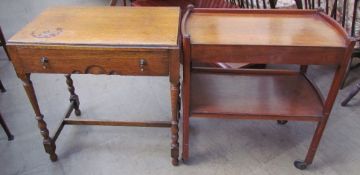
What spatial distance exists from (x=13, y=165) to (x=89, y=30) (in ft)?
3.03

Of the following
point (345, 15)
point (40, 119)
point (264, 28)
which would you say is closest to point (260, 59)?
point (264, 28)

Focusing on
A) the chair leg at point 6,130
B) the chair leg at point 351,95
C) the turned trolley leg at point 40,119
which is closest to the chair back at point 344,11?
the chair leg at point 351,95

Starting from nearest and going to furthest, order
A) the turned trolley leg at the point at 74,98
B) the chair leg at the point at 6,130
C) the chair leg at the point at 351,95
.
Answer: the chair leg at the point at 6,130
the turned trolley leg at the point at 74,98
the chair leg at the point at 351,95

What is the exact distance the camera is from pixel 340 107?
79.7 inches

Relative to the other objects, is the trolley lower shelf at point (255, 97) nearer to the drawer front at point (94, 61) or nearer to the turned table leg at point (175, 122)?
the turned table leg at point (175, 122)

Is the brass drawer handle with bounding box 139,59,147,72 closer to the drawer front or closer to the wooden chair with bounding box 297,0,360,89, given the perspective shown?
the drawer front

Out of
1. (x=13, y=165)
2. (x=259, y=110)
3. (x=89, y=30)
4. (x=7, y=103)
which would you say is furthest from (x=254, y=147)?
(x=7, y=103)

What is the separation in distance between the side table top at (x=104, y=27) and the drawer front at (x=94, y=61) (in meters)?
0.04

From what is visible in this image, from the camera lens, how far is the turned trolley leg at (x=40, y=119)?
1302mm

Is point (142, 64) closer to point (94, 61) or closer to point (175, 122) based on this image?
point (94, 61)

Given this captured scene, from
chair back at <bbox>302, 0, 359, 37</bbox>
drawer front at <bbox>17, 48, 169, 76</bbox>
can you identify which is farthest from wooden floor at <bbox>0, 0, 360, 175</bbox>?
drawer front at <bbox>17, 48, 169, 76</bbox>

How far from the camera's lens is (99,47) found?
1153 millimetres

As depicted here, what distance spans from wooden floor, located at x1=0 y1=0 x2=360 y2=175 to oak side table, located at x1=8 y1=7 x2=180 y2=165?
478 millimetres

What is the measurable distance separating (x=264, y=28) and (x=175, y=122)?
1.94ft
